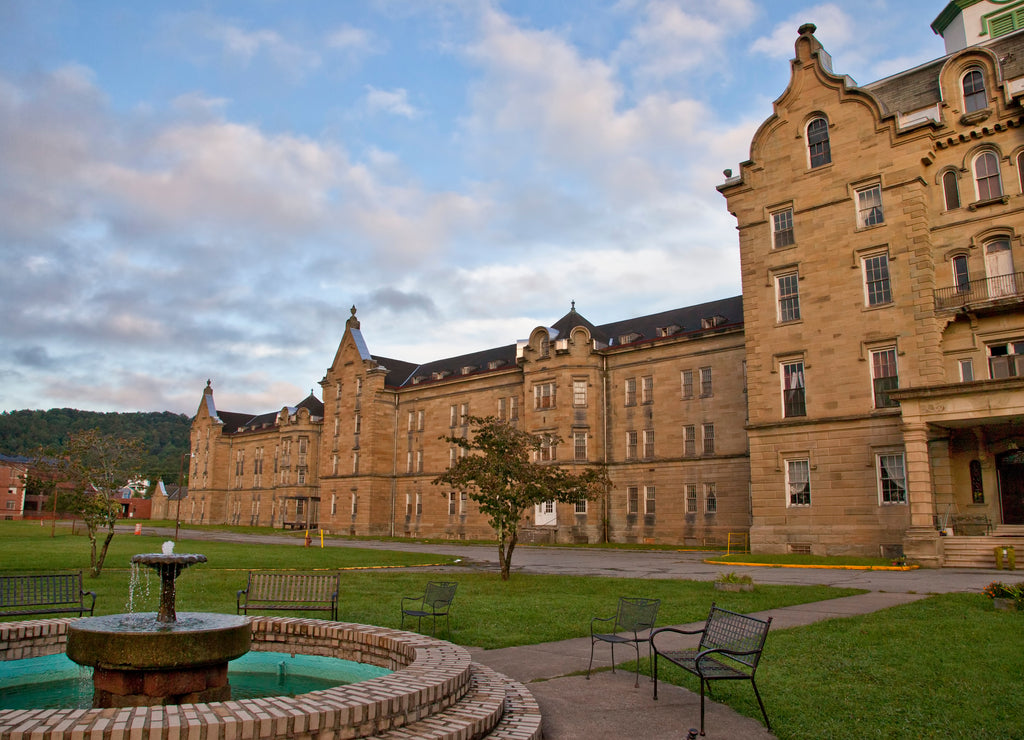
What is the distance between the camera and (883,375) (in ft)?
99.9

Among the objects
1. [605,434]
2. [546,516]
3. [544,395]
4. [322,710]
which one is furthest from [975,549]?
[544,395]

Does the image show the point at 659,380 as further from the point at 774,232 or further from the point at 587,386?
the point at 774,232

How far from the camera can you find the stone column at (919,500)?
2558 centimetres

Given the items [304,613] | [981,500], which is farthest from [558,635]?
[981,500]

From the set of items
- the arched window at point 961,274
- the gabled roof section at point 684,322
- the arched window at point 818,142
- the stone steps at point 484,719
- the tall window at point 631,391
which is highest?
the arched window at point 818,142

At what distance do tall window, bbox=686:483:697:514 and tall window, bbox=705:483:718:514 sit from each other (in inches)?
33.3

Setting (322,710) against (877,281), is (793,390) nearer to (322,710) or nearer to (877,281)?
(877,281)

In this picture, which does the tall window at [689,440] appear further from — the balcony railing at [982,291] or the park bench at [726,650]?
the park bench at [726,650]

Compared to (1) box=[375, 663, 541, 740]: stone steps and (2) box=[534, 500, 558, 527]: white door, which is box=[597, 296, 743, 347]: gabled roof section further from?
(1) box=[375, 663, 541, 740]: stone steps

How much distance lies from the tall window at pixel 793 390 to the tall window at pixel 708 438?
11.2 m

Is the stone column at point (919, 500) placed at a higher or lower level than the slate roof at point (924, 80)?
lower

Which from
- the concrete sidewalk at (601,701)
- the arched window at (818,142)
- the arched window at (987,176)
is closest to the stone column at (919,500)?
the arched window at (987,176)

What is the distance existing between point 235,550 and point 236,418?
70300 millimetres

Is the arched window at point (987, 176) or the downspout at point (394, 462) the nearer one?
the arched window at point (987, 176)
